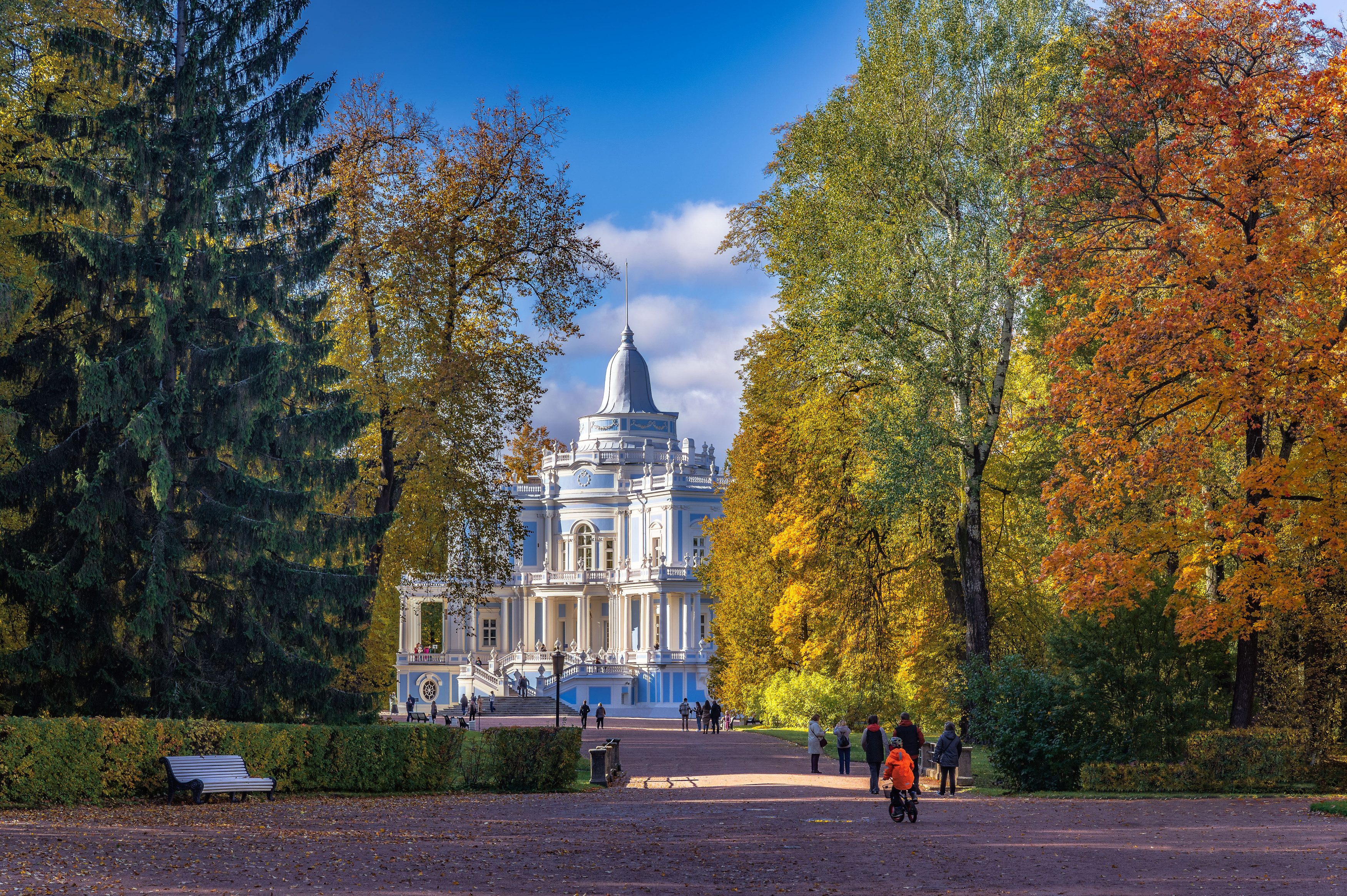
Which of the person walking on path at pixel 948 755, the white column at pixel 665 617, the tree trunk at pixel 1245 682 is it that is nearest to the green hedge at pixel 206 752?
the person walking on path at pixel 948 755

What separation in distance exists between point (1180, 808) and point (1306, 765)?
3.35 metres

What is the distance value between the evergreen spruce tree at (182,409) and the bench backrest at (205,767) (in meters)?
1.64

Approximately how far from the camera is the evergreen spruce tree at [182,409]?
17078 millimetres

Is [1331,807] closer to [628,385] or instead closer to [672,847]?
[672,847]

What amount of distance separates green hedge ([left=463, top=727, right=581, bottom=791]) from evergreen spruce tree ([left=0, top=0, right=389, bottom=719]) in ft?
6.89

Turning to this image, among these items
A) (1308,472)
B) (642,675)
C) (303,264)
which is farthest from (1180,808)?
(642,675)

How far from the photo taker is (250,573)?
18.8 metres

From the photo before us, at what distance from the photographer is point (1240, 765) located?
18375 mm

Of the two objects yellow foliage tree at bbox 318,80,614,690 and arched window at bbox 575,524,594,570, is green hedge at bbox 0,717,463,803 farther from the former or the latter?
arched window at bbox 575,524,594,570

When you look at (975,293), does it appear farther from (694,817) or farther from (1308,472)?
(694,817)

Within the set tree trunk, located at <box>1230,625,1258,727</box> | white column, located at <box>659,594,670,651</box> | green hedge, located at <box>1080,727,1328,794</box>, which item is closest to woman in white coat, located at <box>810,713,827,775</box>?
green hedge, located at <box>1080,727,1328,794</box>

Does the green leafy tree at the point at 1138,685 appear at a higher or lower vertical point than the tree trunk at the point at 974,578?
lower

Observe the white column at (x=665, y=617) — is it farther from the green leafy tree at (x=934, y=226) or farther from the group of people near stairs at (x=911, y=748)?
the group of people near stairs at (x=911, y=748)

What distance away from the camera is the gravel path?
394 inches
